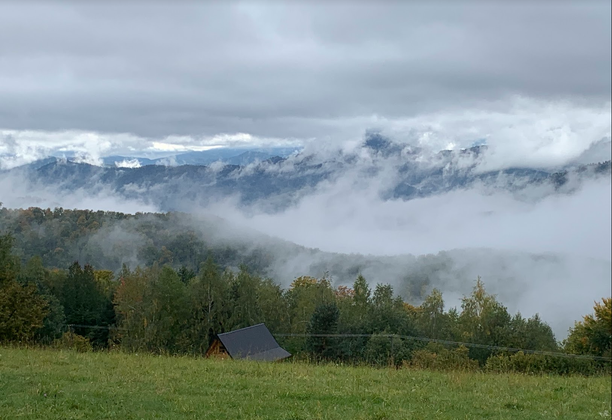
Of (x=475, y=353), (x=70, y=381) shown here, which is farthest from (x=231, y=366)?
(x=475, y=353)

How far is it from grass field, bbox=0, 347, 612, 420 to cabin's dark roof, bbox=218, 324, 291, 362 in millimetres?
12365

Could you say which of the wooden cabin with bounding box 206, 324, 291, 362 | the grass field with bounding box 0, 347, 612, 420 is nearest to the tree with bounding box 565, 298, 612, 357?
the wooden cabin with bounding box 206, 324, 291, 362

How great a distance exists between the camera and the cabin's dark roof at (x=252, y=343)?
82.4 ft

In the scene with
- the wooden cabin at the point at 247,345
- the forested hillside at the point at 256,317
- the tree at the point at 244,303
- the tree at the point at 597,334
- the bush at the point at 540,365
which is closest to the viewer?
the bush at the point at 540,365

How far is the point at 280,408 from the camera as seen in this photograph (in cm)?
878

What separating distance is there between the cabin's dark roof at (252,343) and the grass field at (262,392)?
12.4 meters

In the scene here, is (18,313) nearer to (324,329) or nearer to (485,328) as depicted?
(324,329)

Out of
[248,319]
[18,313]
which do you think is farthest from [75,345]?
[248,319]

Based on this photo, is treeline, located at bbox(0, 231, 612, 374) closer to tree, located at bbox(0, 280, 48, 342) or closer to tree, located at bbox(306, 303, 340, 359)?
tree, located at bbox(306, 303, 340, 359)

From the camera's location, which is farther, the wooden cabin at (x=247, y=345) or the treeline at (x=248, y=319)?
the treeline at (x=248, y=319)

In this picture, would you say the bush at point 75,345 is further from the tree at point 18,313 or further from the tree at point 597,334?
the tree at point 597,334

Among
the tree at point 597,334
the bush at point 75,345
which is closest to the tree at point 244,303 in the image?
the tree at point 597,334

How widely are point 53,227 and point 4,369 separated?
361 feet

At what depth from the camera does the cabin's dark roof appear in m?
25.1
